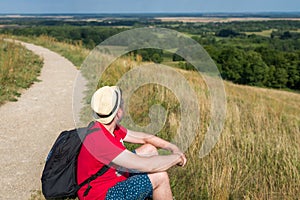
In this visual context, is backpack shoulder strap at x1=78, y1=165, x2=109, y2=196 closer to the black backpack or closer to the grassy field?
the black backpack

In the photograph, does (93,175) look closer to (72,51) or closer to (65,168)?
(65,168)

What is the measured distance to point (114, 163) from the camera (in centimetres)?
268

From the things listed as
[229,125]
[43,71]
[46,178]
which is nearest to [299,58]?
[43,71]

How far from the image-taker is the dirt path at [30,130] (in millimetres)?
3934

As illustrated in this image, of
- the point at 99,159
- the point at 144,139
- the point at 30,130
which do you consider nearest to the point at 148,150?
the point at 144,139

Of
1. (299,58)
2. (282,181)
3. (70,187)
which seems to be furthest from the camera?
(299,58)

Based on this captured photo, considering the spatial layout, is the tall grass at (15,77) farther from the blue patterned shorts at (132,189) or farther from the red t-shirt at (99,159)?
the blue patterned shorts at (132,189)

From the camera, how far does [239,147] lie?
16.3 ft

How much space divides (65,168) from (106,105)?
696 millimetres

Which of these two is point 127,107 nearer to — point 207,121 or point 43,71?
point 207,121

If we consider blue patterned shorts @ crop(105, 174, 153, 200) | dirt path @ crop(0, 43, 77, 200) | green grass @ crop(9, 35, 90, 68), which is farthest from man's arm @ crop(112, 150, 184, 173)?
green grass @ crop(9, 35, 90, 68)

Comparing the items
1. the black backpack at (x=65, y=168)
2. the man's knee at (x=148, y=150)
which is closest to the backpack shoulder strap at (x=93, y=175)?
the black backpack at (x=65, y=168)

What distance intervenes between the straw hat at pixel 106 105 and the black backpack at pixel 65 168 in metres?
0.15

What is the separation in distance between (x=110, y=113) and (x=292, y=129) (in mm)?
4457
